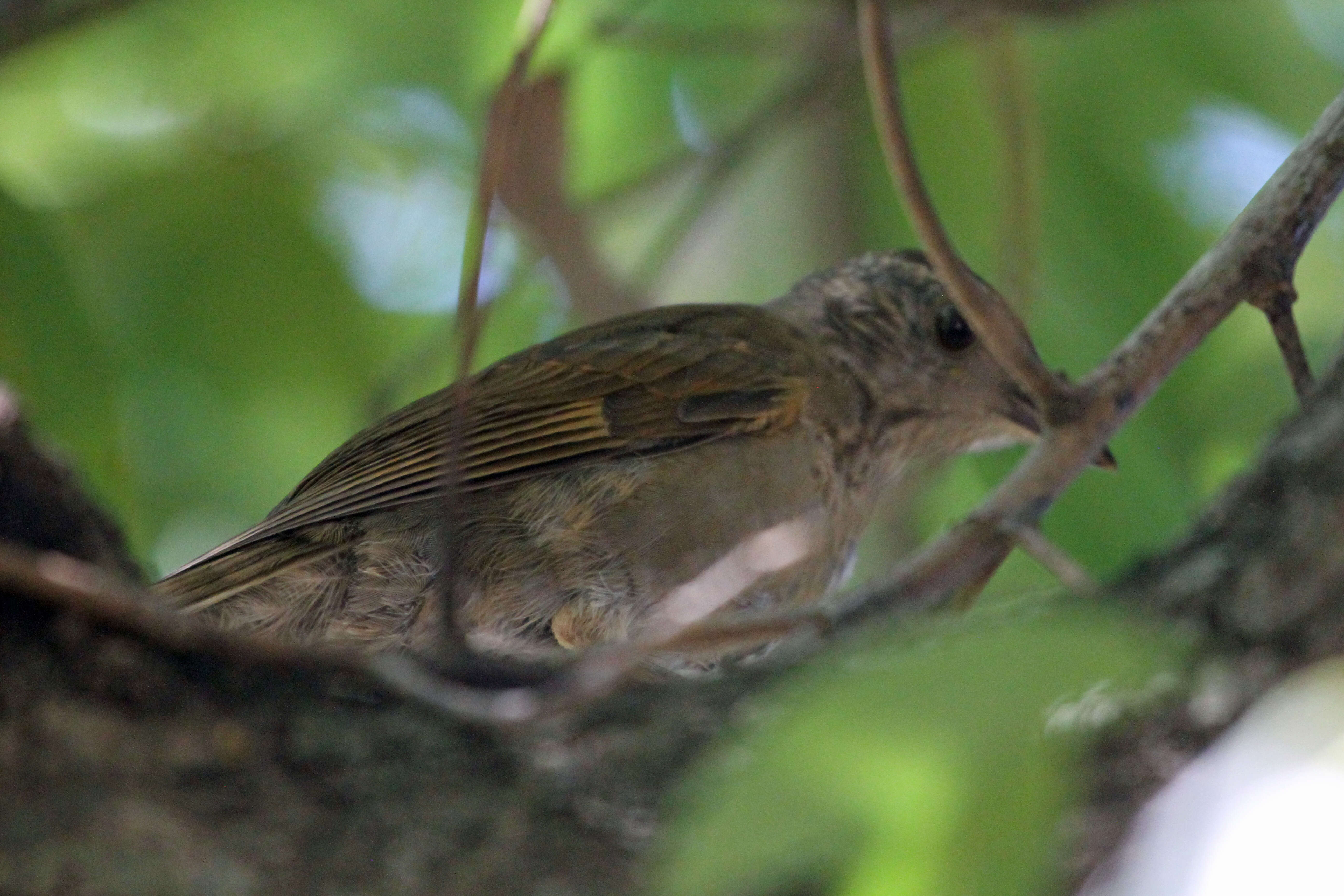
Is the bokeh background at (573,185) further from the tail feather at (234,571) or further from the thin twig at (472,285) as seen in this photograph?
the thin twig at (472,285)

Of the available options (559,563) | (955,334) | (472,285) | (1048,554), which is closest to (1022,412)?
(955,334)

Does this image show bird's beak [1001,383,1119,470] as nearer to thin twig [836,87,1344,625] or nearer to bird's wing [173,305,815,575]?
bird's wing [173,305,815,575]

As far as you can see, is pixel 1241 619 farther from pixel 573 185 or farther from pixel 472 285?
pixel 573 185

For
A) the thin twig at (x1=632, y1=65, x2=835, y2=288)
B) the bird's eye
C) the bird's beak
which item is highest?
the thin twig at (x1=632, y1=65, x2=835, y2=288)

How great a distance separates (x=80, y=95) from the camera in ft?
15.2

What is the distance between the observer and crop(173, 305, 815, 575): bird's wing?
3.46 m

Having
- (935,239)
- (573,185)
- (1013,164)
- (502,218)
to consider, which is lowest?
(935,239)

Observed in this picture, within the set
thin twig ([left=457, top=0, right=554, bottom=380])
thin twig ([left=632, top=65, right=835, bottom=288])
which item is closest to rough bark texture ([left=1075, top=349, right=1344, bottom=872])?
thin twig ([left=457, top=0, right=554, bottom=380])

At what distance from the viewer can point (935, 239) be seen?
7.63 feet

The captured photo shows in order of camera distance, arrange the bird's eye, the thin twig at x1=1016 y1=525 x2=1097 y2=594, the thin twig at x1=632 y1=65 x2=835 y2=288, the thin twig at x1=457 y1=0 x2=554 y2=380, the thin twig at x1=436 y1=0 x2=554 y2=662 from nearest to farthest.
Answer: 1. the thin twig at x1=436 y1=0 x2=554 y2=662
2. the thin twig at x1=457 y1=0 x2=554 y2=380
3. the thin twig at x1=1016 y1=525 x2=1097 y2=594
4. the bird's eye
5. the thin twig at x1=632 y1=65 x2=835 y2=288

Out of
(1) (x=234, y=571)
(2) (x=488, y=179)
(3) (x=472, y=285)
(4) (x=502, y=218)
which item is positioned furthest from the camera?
(4) (x=502, y=218)

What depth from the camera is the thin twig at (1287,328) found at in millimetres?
2525

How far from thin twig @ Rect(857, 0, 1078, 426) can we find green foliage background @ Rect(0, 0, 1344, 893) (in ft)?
4.07

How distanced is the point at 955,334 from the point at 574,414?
1218 millimetres
